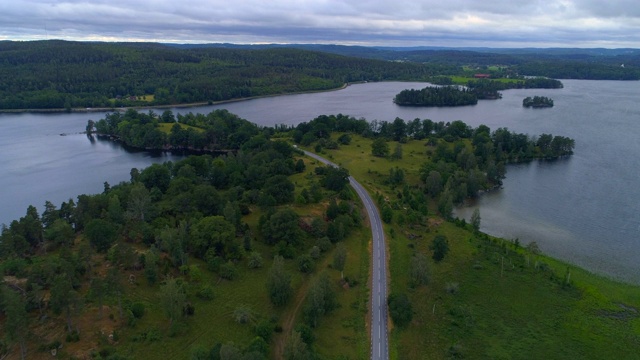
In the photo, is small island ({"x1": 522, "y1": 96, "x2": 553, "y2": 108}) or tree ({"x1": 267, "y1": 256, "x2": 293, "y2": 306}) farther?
small island ({"x1": 522, "y1": 96, "x2": 553, "y2": 108})

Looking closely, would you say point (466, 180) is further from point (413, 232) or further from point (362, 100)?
point (362, 100)

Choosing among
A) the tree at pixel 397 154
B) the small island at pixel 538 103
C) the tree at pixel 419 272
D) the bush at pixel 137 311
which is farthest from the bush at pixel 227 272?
the small island at pixel 538 103

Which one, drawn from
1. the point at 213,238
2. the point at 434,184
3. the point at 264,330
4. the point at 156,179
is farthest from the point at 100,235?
the point at 434,184

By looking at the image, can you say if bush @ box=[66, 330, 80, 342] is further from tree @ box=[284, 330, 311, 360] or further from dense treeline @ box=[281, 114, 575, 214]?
dense treeline @ box=[281, 114, 575, 214]

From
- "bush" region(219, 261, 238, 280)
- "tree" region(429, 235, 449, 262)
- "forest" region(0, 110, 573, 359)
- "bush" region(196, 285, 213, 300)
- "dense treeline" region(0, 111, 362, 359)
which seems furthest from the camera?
"tree" region(429, 235, 449, 262)

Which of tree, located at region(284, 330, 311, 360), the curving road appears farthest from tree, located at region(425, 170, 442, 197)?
tree, located at region(284, 330, 311, 360)

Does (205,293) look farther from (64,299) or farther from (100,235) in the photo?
(100,235)
